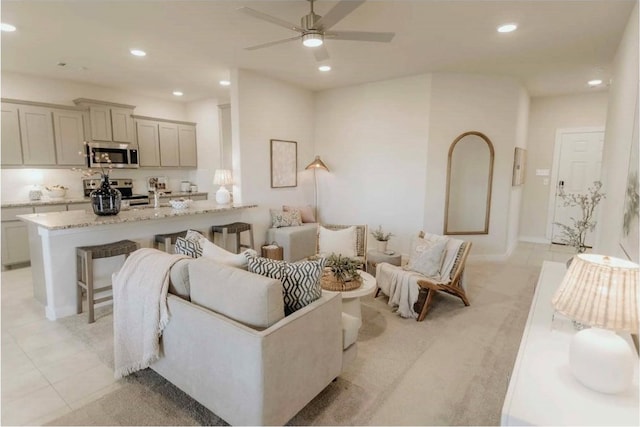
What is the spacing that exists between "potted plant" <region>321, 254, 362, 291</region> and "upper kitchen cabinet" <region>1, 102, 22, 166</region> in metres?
4.96

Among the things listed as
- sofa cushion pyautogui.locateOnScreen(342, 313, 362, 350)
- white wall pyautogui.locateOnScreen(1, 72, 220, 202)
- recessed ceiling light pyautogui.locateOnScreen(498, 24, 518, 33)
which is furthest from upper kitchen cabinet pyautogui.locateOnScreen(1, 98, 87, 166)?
recessed ceiling light pyautogui.locateOnScreen(498, 24, 518, 33)

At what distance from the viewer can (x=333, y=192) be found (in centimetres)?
611

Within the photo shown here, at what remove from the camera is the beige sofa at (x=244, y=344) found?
5.39 feet

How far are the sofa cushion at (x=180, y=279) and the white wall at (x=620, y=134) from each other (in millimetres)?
2836

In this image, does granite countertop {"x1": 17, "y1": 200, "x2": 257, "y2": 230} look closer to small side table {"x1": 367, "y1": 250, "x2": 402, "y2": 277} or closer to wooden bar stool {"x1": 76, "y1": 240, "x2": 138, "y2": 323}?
wooden bar stool {"x1": 76, "y1": 240, "x2": 138, "y2": 323}

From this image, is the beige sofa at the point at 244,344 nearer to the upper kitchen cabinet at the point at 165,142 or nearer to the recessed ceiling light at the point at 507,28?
the recessed ceiling light at the point at 507,28

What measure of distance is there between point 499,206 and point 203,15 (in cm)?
481

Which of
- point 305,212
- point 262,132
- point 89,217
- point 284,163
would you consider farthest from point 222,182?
point 89,217

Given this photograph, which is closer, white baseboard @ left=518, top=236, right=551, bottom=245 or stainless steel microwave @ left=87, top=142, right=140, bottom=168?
stainless steel microwave @ left=87, top=142, right=140, bottom=168

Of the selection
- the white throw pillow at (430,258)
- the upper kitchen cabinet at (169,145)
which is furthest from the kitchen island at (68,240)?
the upper kitchen cabinet at (169,145)

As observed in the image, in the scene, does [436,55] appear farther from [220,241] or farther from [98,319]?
[98,319]

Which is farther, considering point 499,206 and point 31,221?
point 499,206

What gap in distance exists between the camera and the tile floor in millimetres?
2061

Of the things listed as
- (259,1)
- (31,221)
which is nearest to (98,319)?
(31,221)
